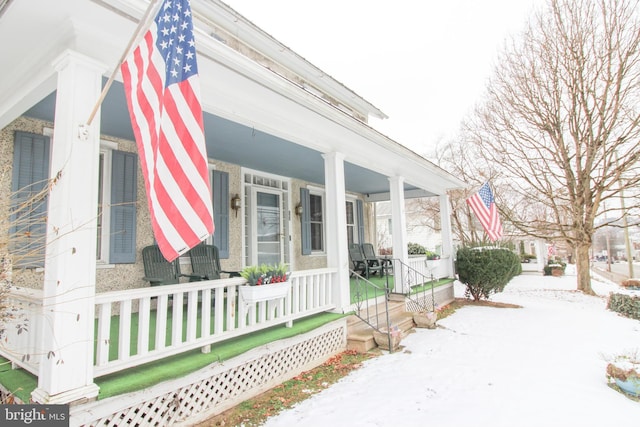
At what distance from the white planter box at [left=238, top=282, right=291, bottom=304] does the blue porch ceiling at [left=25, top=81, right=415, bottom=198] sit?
1.94 meters

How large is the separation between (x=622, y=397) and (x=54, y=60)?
570 centimetres

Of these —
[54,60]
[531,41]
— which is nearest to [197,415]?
[54,60]

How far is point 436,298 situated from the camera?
25.7 feet

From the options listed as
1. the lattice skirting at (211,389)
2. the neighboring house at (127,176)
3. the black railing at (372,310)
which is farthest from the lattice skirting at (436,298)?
the lattice skirting at (211,389)

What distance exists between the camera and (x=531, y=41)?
11133 millimetres

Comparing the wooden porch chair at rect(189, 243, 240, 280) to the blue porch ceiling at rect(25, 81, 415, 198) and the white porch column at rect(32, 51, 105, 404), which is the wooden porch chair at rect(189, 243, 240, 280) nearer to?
the blue porch ceiling at rect(25, 81, 415, 198)

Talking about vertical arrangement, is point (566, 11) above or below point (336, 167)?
above

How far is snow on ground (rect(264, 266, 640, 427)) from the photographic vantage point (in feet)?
9.37

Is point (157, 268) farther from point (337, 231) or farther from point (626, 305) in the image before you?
point (626, 305)

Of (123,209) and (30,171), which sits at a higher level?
(30,171)

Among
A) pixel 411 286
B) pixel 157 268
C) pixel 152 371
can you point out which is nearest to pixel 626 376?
pixel 411 286

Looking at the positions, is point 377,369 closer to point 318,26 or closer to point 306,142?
point 306,142

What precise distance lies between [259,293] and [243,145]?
7.97 feet

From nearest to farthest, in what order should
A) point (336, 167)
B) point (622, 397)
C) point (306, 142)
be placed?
point (622, 397), point (306, 142), point (336, 167)
